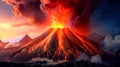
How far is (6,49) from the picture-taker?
53.5 meters

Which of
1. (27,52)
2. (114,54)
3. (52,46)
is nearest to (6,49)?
(27,52)

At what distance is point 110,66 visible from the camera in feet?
168

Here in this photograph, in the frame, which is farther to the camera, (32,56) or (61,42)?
(61,42)

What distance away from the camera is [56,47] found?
55.7m

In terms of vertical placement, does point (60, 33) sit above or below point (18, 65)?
above

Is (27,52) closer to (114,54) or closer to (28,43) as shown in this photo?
(28,43)

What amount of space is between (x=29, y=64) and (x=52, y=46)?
4.94 meters

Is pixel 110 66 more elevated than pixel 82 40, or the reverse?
pixel 82 40

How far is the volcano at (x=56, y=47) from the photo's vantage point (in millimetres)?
52812

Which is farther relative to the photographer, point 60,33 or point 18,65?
point 60,33

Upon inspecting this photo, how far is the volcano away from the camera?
5281 centimetres

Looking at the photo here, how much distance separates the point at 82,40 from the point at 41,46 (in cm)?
517

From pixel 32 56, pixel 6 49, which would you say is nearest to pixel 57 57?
pixel 32 56

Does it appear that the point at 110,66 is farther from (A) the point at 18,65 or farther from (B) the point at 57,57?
(A) the point at 18,65
